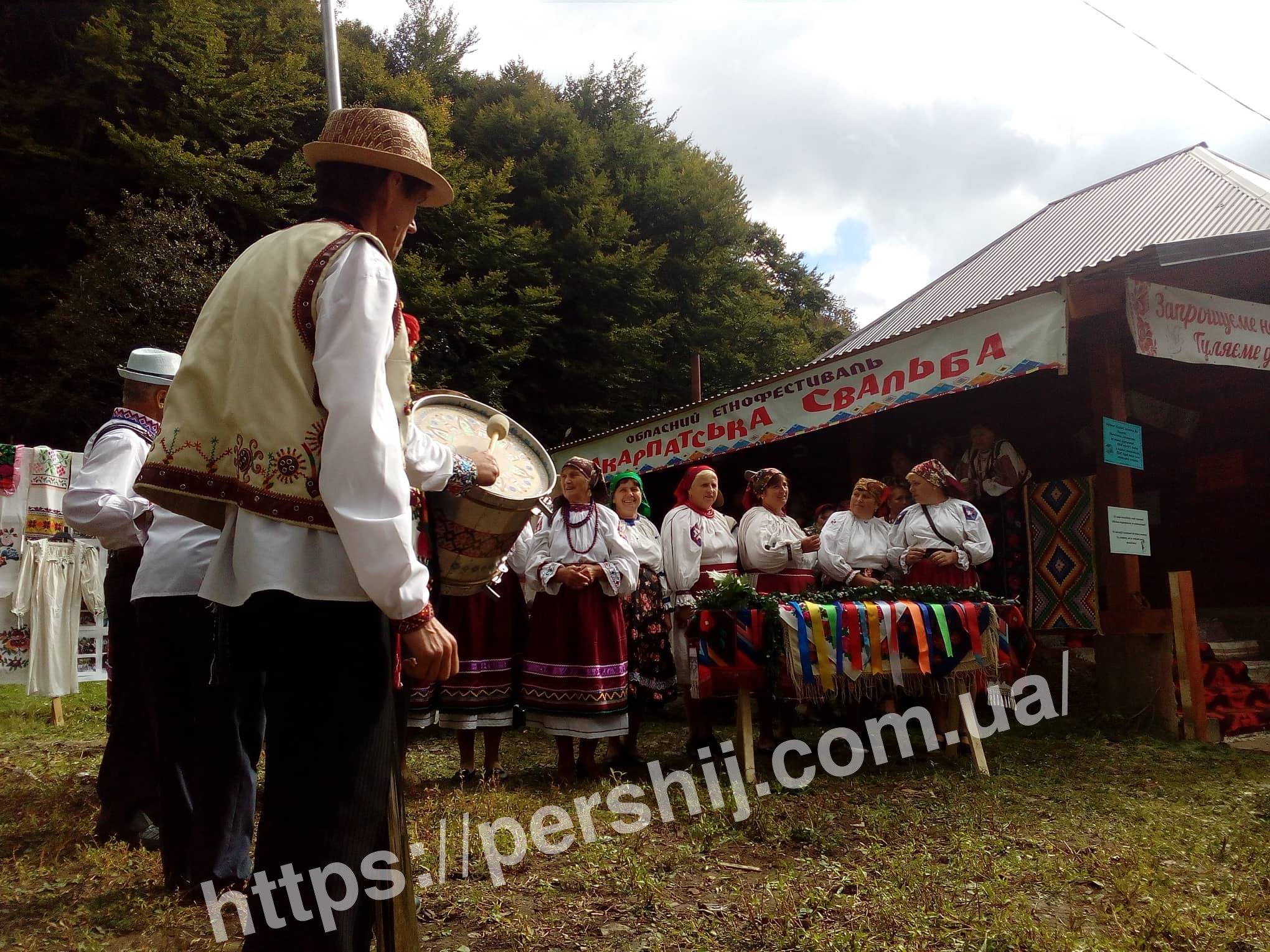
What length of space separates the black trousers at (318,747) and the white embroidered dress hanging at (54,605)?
6699 millimetres

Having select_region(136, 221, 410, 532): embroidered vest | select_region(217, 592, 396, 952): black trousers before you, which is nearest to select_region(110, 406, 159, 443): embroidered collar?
select_region(136, 221, 410, 532): embroidered vest

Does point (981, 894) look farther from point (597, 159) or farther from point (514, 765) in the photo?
→ point (597, 159)

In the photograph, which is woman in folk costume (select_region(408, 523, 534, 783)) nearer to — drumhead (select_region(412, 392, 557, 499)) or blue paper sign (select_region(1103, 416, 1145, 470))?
drumhead (select_region(412, 392, 557, 499))

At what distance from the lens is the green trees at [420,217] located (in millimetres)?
13008

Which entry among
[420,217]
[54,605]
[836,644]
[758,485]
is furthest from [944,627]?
[420,217]

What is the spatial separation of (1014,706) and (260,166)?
51.5 ft

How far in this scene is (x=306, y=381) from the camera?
5.82 ft

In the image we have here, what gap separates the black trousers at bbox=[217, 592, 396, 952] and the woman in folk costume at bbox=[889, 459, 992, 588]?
5.12 metres

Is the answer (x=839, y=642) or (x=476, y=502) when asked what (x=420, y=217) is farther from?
(x=476, y=502)

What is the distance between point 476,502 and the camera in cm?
222

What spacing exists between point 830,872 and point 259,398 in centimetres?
266

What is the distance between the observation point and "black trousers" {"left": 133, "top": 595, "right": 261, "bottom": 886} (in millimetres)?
2855

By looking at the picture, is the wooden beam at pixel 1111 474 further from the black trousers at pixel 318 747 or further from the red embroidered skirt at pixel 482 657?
the black trousers at pixel 318 747

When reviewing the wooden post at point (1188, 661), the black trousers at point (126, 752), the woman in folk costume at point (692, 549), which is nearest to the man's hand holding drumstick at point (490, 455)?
the black trousers at point (126, 752)
